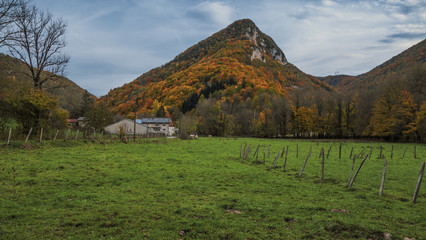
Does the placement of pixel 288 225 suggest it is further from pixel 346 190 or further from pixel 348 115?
pixel 348 115

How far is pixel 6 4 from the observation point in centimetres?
1362

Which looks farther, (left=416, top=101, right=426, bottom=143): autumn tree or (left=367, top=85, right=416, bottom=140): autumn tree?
(left=367, top=85, right=416, bottom=140): autumn tree

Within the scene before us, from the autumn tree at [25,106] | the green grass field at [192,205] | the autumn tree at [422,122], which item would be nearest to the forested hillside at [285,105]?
the autumn tree at [422,122]

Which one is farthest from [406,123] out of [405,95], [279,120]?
[279,120]

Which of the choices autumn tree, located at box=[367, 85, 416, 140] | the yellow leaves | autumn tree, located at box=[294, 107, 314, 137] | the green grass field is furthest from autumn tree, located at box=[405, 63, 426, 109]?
the green grass field

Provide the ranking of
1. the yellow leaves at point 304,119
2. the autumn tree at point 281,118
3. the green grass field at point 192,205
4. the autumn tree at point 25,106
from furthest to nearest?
the autumn tree at point 281,118 → the yellow leaves at point 304,119 → the autumn tree at point 25,106 → the green grass field at point 192,205

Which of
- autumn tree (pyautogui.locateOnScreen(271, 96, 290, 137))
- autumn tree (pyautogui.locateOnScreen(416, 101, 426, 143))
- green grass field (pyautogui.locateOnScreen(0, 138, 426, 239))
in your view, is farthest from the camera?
autumn tree (pyautogui.locateOnScreen(271, 96, 290, 137))

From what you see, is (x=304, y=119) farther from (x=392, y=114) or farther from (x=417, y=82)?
(x=417, y=82)

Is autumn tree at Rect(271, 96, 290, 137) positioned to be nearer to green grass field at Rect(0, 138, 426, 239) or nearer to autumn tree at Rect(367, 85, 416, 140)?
autumn tree at Rect(367, 85, 416, 140)

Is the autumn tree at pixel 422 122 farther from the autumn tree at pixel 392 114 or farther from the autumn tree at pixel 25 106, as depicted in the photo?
the autumn tree at pixel 25 106

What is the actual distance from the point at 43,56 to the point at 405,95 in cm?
7504

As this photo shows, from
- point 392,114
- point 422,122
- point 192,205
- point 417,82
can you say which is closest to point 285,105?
point 392,114

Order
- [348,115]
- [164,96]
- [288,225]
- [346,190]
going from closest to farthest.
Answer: [288,225]
[346,190]
[348,115]
[164,96]

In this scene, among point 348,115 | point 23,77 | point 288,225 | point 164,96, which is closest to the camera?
point 288,225
